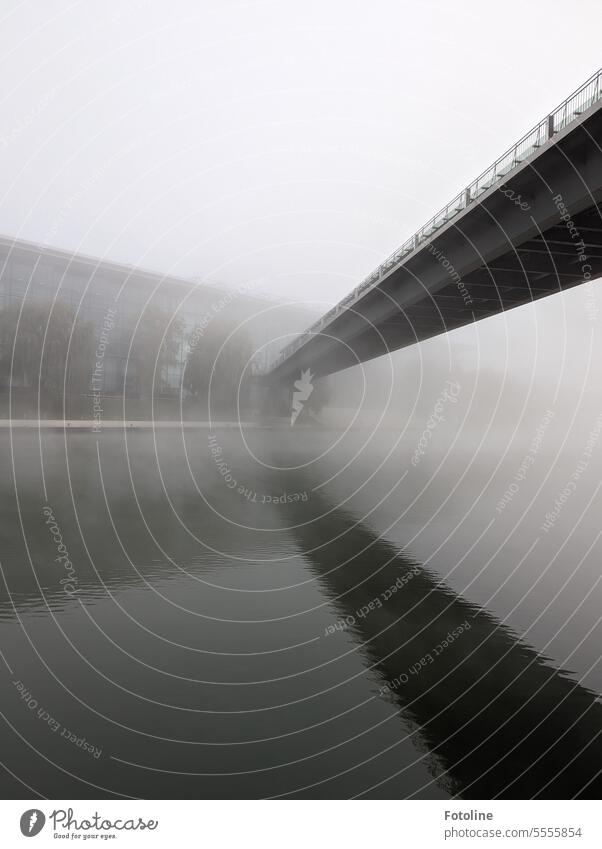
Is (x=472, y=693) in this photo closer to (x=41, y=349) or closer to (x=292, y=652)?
(x=292, y=652)

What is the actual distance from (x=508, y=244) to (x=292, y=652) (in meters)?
15.9

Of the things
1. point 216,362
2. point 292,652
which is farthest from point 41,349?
point 292,652

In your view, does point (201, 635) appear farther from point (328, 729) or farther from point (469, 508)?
point (469, 508)

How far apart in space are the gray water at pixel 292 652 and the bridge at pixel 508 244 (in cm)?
1083

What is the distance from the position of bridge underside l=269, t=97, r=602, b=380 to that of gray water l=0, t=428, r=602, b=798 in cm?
1082

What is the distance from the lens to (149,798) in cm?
884

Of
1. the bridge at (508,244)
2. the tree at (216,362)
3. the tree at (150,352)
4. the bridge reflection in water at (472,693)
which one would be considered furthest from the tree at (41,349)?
the bridge reflection in water at (472,693)

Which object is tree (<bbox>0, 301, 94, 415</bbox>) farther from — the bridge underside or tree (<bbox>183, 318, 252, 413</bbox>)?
the bridge underside

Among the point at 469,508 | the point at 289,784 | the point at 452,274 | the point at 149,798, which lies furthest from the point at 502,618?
the point at 469,508

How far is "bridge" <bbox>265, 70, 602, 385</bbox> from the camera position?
59.1 ft

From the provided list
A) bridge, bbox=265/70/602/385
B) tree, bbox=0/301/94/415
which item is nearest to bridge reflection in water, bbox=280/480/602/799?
A: bridge, bbox=265/70/602/385

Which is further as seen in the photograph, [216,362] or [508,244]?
[216,362]

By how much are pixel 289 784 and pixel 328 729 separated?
171 cm

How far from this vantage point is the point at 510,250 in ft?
77.3
